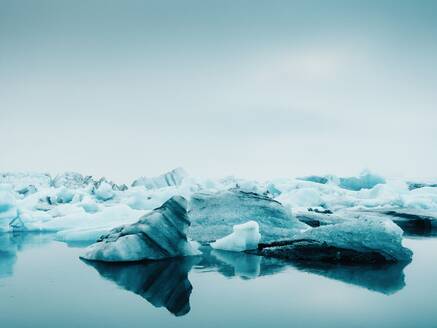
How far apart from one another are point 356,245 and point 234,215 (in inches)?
114

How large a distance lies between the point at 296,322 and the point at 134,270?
84.5 inches

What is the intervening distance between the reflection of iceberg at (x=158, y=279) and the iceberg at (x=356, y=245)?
58.0 inches

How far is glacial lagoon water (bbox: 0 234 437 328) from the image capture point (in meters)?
2.48

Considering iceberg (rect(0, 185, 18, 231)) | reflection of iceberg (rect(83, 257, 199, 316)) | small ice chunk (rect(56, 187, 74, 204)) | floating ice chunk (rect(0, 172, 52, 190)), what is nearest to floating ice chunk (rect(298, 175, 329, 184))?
small ice chunk (rect(56, 187, 74, 204))

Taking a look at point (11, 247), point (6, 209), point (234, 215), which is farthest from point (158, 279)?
point (6, 209)

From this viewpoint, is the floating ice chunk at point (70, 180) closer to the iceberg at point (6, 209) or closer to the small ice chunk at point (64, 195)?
the small ice chunk at point (64, 195)

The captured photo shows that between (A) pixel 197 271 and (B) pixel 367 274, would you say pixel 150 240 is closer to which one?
(A) pixel 197 271

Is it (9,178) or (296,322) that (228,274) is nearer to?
(296,322)

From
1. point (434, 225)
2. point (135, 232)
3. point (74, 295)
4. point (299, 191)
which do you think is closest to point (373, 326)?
point (74, 295)

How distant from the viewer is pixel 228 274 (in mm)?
3875

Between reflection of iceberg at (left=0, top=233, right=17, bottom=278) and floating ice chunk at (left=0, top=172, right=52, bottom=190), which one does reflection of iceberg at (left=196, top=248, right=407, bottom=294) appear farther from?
floating ice chunk at (left=0, top=172, right=52, bottom=190)

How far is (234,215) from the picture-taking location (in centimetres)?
718

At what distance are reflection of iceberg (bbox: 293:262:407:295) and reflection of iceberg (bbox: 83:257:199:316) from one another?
140 cm

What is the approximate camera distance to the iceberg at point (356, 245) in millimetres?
4621
